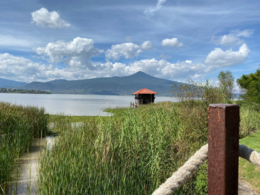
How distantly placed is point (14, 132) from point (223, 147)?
7.36 meters

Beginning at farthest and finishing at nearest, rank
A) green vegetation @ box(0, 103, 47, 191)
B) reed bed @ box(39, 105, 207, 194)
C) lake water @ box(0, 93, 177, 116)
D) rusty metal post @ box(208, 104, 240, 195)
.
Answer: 1. lake water @ box(0, 93, 177, 116)
2. green vegetation @ box(0, 103, 47, 191)
3. reed bed @ box(39, 105, 207, 194)
4. rusty metal post @ box(208, 104, 240, 195)

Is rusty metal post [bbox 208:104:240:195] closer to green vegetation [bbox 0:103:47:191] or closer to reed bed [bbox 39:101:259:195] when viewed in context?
reed bed [bbox 39:101:259:195]

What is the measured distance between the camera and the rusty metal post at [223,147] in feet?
6.18

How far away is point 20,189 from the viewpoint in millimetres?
4551

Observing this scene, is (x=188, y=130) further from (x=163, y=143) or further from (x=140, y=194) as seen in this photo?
(x=140, y=194)

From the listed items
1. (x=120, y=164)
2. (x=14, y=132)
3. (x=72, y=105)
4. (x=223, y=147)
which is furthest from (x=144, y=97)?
(x=223, y=147)

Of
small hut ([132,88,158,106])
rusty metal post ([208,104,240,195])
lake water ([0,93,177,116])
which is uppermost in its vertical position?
small hut ([132,88,158,106])

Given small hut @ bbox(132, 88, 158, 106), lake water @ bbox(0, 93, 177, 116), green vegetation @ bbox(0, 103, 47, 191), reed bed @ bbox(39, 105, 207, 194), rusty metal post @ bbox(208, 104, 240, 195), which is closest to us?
rusty metal post @ bbox(208, 104, 240, 195)

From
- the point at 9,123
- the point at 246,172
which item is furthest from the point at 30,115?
the point at 246,172

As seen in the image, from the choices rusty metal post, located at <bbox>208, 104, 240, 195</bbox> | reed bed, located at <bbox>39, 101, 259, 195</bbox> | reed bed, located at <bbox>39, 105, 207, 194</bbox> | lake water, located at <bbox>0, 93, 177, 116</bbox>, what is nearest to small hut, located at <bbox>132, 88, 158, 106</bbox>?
lake water, located at <bbox>0, 93, 177, 116</bbox>

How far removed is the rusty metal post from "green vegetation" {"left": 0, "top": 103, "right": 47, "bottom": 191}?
4.31 metres

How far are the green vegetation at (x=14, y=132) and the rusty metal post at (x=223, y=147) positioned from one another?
431 cm

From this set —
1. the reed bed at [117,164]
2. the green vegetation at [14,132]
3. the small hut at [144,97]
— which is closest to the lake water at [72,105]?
the reed bed at [117,164]

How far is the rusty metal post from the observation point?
6.18 feet
